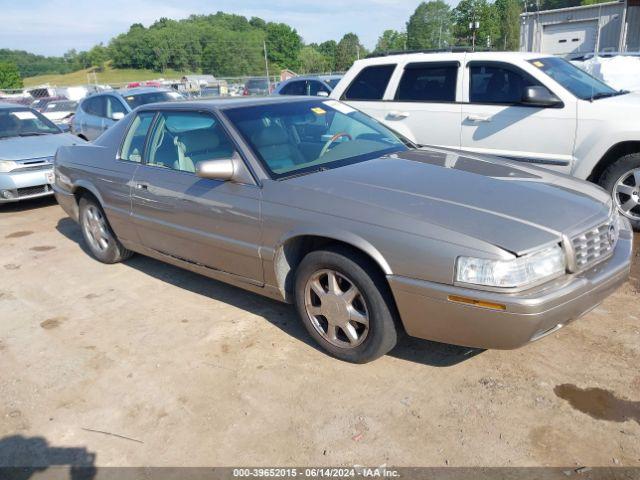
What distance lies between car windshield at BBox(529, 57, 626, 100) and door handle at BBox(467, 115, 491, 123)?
718 millimetres

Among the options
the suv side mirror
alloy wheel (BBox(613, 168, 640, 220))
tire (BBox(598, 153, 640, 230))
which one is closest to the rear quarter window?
tire (BBox(598, 153, 640, 230))

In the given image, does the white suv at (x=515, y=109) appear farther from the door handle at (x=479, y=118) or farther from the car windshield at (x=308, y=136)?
the car windshield at (x=308, y=136)

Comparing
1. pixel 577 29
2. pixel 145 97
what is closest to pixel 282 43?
pixel 577 29

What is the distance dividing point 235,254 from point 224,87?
23.6 metres

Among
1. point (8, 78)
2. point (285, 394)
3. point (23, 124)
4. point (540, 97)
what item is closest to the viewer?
point (285, 394)

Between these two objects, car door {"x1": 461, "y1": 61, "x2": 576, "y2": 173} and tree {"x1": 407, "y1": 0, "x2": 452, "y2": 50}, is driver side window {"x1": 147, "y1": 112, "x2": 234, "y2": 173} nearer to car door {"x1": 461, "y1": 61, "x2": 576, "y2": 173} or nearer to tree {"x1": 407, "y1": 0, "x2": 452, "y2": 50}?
car door {"x1": 461, "y1": 61, "x2": 576, "y2": 173}

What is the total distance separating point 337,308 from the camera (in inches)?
128

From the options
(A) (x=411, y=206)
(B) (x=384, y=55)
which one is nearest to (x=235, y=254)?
(A) (x=411, y=206)

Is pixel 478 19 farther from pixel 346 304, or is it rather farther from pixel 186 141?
pixel 346 304

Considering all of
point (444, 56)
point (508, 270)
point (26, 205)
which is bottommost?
point (26, 205)

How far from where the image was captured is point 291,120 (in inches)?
160

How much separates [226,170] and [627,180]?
3.96 metres

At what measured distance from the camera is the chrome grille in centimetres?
287

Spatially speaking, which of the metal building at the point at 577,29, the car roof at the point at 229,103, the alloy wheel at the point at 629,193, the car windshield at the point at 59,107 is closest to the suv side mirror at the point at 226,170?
the car roof at the point at 229,103
